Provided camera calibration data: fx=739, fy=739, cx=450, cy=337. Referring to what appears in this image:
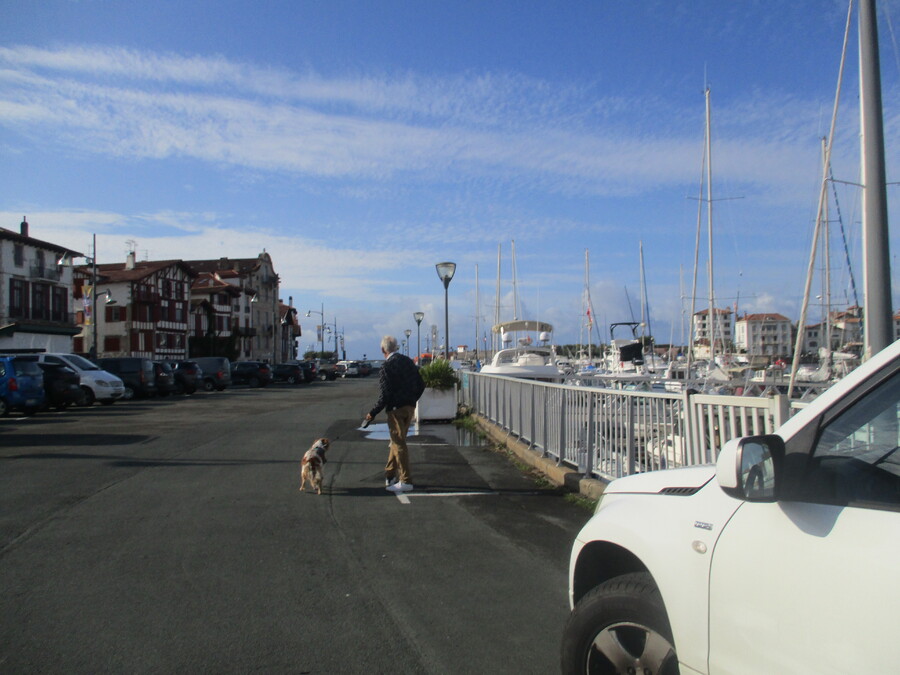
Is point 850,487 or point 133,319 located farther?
point 133,319

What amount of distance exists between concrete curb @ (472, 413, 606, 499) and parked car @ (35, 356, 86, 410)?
14.9 m

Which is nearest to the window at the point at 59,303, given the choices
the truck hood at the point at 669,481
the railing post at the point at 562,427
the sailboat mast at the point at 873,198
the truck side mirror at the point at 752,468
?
the railing post at the point at 562,427

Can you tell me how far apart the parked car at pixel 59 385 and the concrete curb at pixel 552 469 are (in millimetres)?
14860

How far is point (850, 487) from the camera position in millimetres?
2461

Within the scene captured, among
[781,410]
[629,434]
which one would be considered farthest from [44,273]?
[781,410]

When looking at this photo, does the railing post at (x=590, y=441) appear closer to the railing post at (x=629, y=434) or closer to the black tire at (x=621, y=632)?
the railing post at (x=629, y=434)

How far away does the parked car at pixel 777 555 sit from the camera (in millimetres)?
2176

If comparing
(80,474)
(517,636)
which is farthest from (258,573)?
(80,474)

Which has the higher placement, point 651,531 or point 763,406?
point 763,406

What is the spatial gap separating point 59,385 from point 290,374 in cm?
3228

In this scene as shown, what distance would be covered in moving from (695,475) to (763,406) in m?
2.14

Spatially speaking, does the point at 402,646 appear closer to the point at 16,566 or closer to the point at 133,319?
the point at 16,566

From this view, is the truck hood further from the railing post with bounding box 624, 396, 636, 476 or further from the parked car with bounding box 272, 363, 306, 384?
the parked car with bounding box 272, 363, 306, 384

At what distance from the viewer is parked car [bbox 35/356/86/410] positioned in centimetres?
2230
